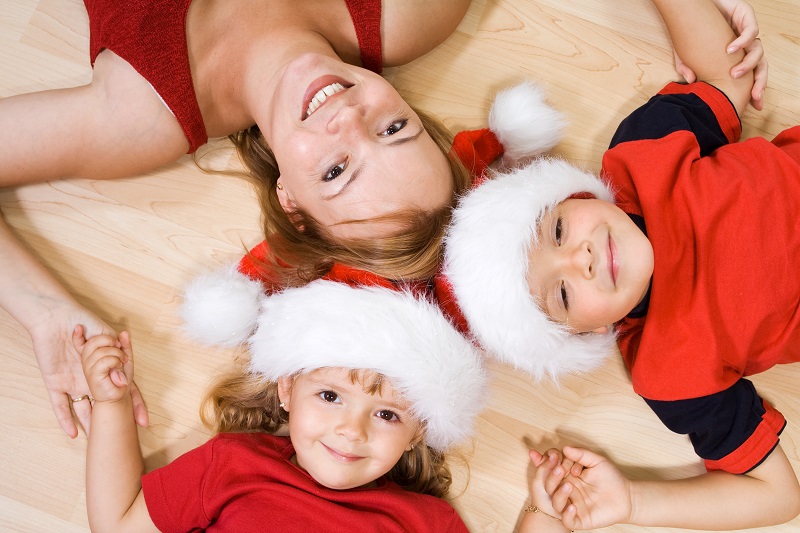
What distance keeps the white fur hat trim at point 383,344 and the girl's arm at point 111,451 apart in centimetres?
29

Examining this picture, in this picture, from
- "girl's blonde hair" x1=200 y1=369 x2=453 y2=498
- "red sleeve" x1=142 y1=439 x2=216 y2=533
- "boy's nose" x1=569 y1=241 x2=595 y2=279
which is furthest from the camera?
"girl's blonde hair" x1=200 y1=369 x2=453 y2=498

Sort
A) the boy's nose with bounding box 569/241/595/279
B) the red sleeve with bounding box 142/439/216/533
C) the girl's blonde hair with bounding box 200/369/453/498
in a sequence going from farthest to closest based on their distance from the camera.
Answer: the girl's blonde hair with bounding box 200/369/453/498, the red sleeve with bounding box 142/439/216/533, the boy's nose with bounding box 569/241/595/279

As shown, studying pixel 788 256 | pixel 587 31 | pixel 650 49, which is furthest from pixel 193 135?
pixel 788 256

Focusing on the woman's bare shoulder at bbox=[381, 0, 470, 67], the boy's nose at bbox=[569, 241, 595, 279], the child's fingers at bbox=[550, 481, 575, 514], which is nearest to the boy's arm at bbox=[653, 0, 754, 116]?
the woman's bare shoulder at bbox=[381, 0, 470, 67]

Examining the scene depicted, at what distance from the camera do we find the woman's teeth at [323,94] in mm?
981

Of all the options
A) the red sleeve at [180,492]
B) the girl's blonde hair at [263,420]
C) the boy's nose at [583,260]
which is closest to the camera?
the boy's nose at [583,260]

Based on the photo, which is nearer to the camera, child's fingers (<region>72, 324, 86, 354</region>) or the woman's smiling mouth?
the woman's smiling mouth

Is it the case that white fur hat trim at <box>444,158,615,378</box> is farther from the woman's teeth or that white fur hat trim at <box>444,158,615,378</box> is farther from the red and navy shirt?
the woman's teeth

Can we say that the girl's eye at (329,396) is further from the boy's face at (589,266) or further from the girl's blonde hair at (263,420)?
the boy's face at (589,266)

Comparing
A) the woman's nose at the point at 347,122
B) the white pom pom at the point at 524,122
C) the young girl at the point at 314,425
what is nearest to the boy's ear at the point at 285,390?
the young girl at the point at 314,425

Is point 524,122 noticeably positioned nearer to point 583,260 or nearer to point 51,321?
point 583,260

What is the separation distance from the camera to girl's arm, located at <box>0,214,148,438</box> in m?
1.11

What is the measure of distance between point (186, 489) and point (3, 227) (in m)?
0.59

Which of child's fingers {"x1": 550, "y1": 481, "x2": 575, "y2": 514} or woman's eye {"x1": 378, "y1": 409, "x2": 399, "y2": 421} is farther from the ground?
woman's eye {"x1": 378, "y1": 409, "x2": 399, "y2": 421}
